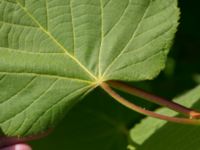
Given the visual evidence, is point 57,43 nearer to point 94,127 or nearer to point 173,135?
point 173,135

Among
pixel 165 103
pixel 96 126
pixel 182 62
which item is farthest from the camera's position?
pixel 182 62

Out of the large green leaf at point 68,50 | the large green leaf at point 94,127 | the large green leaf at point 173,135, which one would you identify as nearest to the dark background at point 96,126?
the large green leaf at point 94,127

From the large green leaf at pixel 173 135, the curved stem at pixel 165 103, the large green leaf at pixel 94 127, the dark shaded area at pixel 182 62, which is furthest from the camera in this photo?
the dark shaded area at pixel 182 62

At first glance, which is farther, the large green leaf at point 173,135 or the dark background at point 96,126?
the dark background at point 96,126

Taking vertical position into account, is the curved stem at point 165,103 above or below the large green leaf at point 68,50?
below

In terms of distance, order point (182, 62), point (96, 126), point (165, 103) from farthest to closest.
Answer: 1. point (182, 62)
2. point (96, 126)
3. point (165, 103)

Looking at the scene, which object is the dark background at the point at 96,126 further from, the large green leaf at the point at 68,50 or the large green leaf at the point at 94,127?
the large green leaf at the point at 68,50

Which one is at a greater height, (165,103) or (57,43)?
(57,43)

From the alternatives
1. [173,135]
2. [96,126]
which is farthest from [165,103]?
[96,126]

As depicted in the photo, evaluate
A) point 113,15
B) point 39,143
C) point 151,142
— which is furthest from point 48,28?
point 39,143
